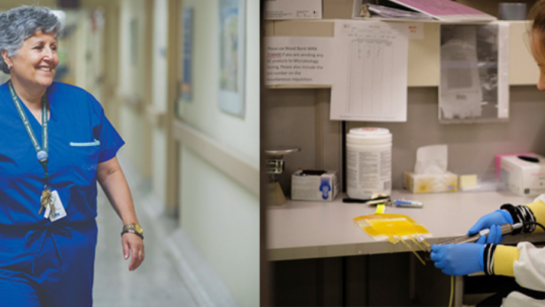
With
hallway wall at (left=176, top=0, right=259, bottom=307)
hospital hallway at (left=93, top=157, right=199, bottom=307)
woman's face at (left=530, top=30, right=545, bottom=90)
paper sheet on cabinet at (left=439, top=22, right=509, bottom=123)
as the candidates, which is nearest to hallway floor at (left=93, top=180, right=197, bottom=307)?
hospital hallway at (left=93, top=157, right=199, bottom=307)

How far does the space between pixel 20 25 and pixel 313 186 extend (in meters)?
1.13

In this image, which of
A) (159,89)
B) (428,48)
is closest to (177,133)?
(159,89)

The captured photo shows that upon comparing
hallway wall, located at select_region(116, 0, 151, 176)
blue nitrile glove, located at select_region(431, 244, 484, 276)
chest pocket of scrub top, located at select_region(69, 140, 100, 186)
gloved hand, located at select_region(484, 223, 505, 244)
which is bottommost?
blue nitrile glove, located at select_region(431, 244, 484, 276)

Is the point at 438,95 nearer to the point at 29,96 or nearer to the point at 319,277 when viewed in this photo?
the point at 319,277

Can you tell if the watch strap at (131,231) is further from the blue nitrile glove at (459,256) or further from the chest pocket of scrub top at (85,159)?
the blue nitrile glove at (459,256)

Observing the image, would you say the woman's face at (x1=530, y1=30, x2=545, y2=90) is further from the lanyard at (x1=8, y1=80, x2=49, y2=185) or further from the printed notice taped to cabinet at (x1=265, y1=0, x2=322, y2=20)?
the lanyard at (x1=8, y1=80, x2=49, y2=185)

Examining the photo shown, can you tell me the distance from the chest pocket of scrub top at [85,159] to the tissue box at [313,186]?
35.0 inches

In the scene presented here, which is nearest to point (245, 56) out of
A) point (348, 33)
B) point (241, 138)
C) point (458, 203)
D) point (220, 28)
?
point (220, 28)

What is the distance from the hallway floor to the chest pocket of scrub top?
6cm

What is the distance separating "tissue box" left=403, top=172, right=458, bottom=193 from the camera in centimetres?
213

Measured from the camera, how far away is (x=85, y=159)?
1.25 meters

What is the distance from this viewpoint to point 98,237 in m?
1.29

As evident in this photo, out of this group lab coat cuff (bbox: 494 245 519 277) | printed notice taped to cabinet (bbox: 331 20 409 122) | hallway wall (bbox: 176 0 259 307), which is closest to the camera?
hallway wall (bbox: 176 0 259 307)

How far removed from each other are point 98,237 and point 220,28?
1.89 feet
